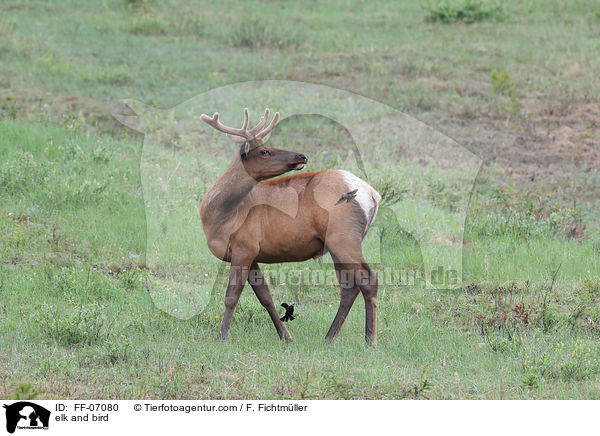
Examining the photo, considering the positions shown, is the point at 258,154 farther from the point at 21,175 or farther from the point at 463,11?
the point at 463,11

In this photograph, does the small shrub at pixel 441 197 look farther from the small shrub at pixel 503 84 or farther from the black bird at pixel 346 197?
the small shrub at pixel 503 84

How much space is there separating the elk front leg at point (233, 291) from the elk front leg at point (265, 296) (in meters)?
0.14

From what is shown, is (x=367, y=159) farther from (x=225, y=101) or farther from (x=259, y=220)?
(x=259, y=220)

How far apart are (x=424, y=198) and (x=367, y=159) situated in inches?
78.0

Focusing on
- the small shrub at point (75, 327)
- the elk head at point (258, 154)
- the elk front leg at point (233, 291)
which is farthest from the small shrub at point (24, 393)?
the elk head at point (258, 154)

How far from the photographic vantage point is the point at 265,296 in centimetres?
773

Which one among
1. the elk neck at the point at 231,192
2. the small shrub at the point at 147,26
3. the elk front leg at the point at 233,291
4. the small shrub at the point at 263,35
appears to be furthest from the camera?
the small shrub at the point at 147,26

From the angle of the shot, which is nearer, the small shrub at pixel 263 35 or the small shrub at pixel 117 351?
the small shrub at pixel 117 351

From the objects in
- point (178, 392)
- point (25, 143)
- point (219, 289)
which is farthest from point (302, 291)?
point (25, 143)

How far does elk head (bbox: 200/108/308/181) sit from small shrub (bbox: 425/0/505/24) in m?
15.3

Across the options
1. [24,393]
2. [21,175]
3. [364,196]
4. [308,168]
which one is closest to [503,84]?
[308,168]

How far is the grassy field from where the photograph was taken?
6.98 meters

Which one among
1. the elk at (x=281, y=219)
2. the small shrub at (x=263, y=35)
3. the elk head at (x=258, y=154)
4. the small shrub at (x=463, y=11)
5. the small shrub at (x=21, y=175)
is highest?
the small shrub at (x=463, y=11)

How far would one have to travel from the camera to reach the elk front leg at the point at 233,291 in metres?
7.56
